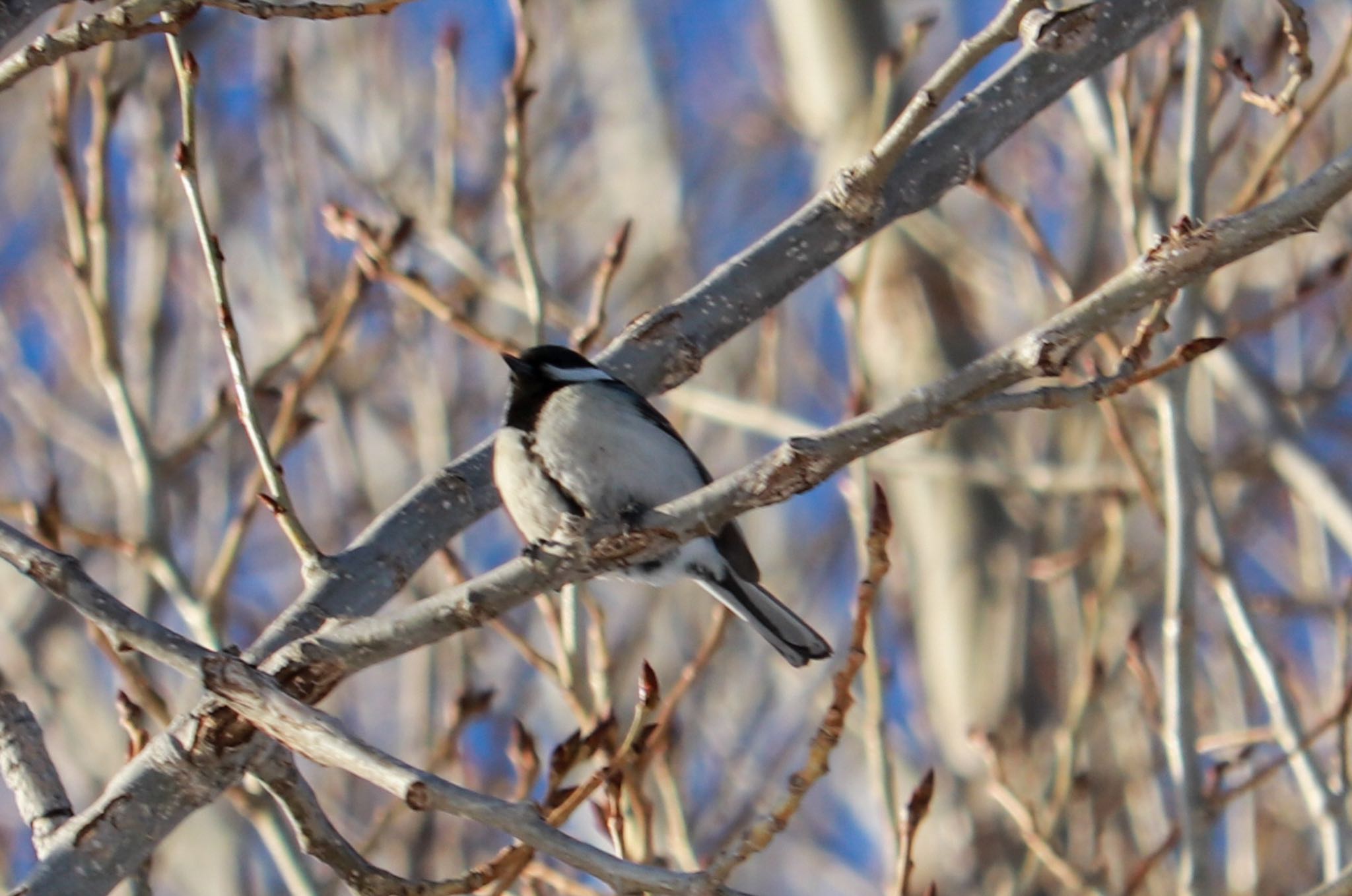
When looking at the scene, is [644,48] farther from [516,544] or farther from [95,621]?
[95,621]

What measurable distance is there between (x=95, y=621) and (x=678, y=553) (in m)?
1.36

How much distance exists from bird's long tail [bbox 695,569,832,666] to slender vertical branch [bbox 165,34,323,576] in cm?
100

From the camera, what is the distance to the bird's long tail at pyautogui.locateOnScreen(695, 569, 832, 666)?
2994 millimetres

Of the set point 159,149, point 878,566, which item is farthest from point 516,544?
point 878,566

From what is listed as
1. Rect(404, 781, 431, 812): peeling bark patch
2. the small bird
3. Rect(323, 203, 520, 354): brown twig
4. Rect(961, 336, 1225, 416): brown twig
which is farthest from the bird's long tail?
Rect(404, 781, 431, 812): peeling bark patch

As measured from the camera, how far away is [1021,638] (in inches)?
213

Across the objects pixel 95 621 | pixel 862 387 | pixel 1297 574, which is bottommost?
pixel 95 621

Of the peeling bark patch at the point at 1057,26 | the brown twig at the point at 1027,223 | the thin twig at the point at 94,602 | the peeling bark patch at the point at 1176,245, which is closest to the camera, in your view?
the peeling bark patch at the point at 1176,245

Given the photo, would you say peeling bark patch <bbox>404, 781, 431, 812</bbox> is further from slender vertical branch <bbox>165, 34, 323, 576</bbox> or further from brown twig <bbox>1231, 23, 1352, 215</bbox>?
brown twig <bbox>1231, 23, 1352, 215</bbox>

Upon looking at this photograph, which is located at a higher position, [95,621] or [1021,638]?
[1021,638]

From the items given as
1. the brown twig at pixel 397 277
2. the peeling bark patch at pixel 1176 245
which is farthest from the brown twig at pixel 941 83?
the brown twig at pixel 397 277

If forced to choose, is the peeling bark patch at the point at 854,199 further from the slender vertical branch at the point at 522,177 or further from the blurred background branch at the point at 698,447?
the slender vertical branch at the point at 522,177

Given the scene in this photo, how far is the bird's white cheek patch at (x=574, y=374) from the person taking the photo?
290 centimetres

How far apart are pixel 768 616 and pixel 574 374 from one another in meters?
0.67
